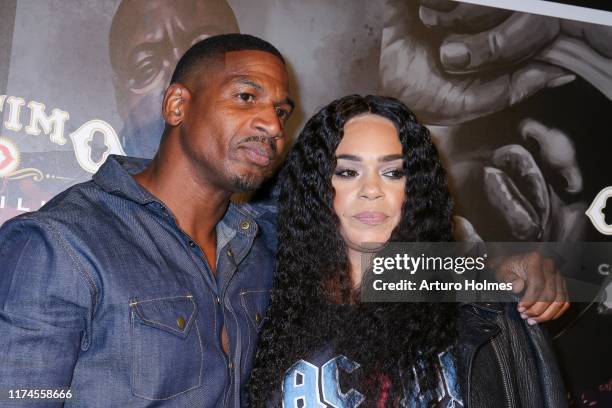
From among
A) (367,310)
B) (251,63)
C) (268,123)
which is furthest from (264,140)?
(367,310)

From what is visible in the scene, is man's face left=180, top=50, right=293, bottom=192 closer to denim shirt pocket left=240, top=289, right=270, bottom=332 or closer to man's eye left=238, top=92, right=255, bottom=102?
man's eye left=238, top=92, right=255, bottom=102

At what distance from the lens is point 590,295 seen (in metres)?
1.80

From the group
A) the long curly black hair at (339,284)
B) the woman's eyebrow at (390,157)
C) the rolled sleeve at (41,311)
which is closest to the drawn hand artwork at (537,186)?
the long curly black hair at (339,284)

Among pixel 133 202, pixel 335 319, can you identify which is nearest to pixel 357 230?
pixel 335 319

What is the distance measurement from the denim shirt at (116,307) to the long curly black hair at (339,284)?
0.08m

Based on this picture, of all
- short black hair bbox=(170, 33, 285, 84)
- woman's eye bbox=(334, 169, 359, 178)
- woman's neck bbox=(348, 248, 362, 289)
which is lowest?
woman's neck bbox=(348, 248, 362, 289)

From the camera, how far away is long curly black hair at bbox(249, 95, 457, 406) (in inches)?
44.8

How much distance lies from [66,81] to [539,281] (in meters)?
1.11

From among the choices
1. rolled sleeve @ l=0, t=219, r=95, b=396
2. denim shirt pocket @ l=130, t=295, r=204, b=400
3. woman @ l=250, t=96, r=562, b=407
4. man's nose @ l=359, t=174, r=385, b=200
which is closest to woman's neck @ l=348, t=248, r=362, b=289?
woman @ l=250, t=96, r=562, b=407

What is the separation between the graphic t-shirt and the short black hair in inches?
24.7

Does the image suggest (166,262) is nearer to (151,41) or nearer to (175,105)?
(175,105)

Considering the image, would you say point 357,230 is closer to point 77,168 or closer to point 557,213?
point 77,168

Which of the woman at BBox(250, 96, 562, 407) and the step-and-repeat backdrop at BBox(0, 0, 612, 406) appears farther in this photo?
the step-and-repeat backdrop at BBox(0, 0, 612, 406)

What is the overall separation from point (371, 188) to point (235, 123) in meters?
0.30
